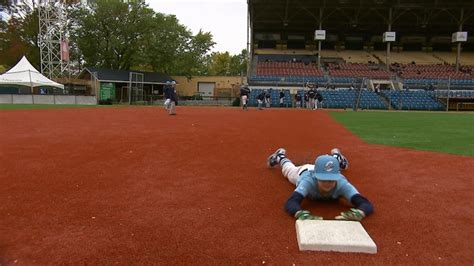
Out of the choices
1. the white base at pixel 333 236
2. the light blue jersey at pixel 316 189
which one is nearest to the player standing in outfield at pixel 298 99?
the light blue jersey at pixel 316 189

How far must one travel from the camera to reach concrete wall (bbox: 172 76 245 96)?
49500 millimetres

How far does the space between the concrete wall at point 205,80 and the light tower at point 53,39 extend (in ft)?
45.9

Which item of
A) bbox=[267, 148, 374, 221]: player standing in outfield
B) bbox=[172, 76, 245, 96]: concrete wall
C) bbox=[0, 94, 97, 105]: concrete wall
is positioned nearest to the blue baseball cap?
bbox=[267, 148, 374, 221]: player standing in outfield

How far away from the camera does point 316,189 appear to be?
4.32 metres

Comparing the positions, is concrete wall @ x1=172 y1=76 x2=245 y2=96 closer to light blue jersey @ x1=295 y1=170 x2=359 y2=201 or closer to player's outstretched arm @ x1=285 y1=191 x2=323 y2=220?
light blue jersey @ x1=295 y1=170 x2=359 y2=201

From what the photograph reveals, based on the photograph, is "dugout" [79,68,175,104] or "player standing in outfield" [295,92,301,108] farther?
"dugout" [79,68,175,104]

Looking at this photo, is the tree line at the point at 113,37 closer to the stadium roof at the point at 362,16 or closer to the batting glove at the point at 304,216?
the stadium roof at the point at 362,16

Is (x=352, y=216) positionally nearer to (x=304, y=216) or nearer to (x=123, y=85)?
(x=304, y=216)

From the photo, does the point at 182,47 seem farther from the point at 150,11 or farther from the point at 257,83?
the point at 257,83

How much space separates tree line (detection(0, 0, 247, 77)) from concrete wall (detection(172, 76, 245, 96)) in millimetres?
1155

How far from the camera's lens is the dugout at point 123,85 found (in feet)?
135

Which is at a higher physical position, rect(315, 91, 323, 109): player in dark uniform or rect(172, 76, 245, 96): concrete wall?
rect(172, 76, 245, 96): concrete wall

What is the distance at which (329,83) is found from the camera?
A: 40.7 meters

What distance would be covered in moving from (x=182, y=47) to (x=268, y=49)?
11.6 m
